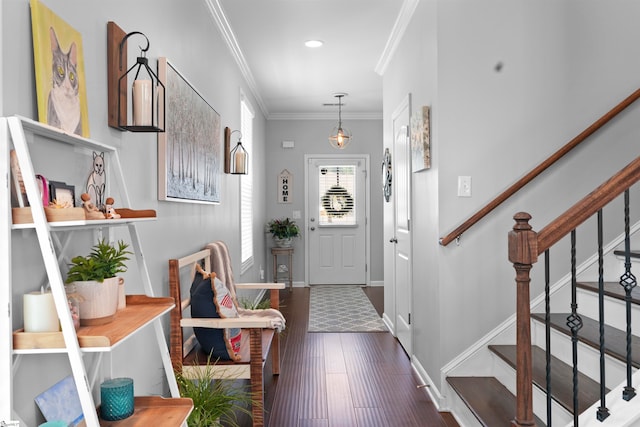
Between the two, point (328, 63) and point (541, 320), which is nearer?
point (541, 320)

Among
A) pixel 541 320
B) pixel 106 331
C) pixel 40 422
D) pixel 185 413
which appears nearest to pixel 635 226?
pixel 541 320

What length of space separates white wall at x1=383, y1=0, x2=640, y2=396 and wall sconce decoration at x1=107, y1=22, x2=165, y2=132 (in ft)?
5.77

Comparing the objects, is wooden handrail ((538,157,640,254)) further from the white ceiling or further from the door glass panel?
the door glass panel

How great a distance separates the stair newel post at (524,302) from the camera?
177cm

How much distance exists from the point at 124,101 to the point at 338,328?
3.69m

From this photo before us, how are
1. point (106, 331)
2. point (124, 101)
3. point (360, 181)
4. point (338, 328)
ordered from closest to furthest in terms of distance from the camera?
point (106, 331) < point (124, 101) < point (338, 328) < point (360, 181)

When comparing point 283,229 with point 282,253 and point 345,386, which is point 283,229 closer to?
point 282,253

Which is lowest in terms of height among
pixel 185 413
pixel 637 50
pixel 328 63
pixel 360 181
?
pixel 185 413

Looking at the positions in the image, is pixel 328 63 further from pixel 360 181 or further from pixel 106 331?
pixel 106 331

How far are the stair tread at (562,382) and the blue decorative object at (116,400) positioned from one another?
5.41 ft

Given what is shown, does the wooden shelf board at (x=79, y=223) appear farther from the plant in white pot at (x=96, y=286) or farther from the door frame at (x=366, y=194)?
the door frame at (x=366, y=194)

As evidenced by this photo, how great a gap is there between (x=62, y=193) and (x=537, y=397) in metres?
2.17

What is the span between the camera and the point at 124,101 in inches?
78.8

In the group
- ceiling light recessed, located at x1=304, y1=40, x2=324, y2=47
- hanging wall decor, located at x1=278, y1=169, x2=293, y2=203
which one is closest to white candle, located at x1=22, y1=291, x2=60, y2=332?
ceiling light recessed, located at x1=304, y1=40, x2=324, y2=47
